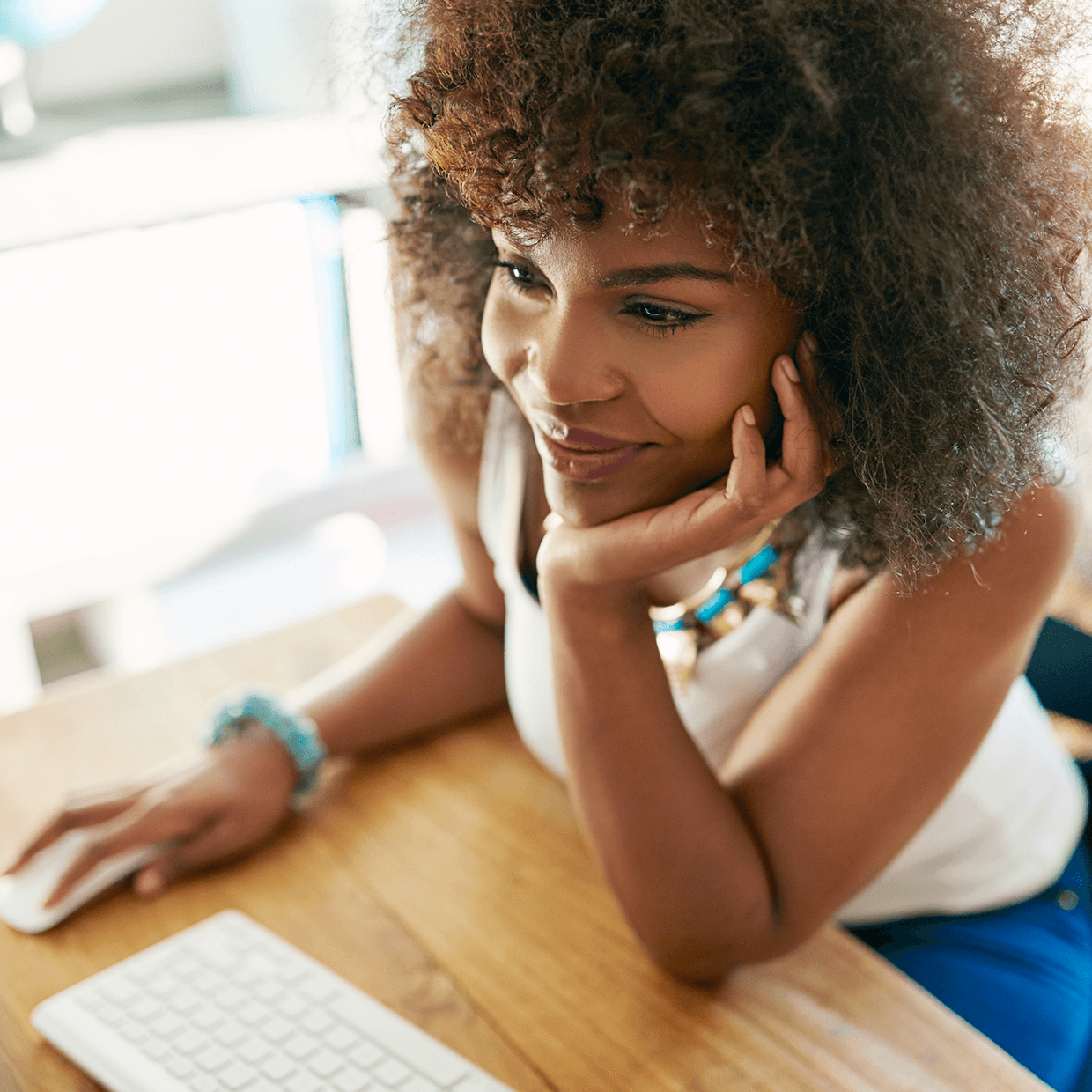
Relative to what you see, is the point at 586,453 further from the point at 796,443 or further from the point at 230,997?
the point at 230,997

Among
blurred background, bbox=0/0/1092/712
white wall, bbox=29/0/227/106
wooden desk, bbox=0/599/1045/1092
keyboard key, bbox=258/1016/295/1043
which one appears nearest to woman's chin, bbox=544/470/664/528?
wooden desk, bbox=0/599/1045/1092

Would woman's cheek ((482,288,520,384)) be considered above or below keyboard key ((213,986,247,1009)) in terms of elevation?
above

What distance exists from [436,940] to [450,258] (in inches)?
22.2

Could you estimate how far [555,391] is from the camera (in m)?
0.72

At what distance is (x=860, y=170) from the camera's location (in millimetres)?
629

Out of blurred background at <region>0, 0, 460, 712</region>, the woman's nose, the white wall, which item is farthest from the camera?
the white wall

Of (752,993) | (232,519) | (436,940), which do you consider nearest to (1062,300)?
(752,993)

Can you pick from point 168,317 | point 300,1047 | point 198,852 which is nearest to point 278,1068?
point 300,1047

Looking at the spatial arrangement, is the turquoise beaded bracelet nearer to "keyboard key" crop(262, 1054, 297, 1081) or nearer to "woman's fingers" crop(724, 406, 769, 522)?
"keyboard key" crop(262, 1054, 297, 1081)

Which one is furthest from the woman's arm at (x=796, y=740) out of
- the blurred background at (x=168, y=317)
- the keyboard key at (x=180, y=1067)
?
the blurred background at (x=168, y=317)

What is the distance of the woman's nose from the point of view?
→ 0.70 metres

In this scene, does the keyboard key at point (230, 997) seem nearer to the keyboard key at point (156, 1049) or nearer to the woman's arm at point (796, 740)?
the keyboard key at point (156, 1049)

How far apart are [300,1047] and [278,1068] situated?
2 cm

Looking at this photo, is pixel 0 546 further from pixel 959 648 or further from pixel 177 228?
pixel 959 648
